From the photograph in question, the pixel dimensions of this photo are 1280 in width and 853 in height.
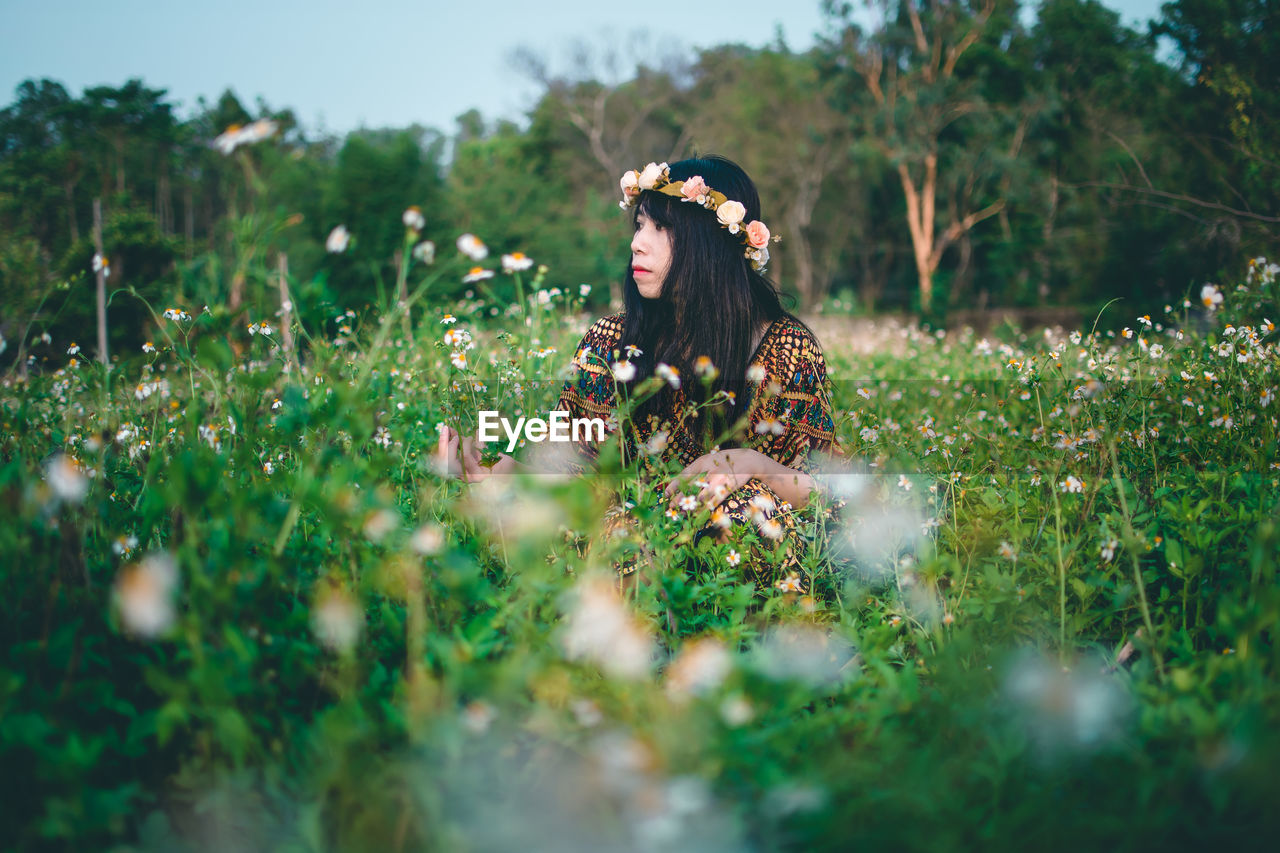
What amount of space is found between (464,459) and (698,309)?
0.96m

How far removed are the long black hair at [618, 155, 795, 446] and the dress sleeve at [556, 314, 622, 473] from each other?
12 centimetres

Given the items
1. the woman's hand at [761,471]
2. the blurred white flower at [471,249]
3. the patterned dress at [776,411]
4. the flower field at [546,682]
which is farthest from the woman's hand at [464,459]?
the blurred white flower at [471,249]

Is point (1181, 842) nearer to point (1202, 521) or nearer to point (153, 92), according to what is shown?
point (1202, 521)

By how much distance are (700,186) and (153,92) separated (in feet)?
108

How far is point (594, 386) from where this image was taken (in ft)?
8.57

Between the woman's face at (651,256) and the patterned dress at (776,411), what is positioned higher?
the woman's face at (651,256)

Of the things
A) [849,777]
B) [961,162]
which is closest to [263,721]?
[849,777]

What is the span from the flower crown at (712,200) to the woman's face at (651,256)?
0.12m

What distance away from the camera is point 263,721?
3.41 feet

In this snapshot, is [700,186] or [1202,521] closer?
[1202,521]

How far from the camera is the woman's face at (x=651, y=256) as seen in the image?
241 centimetres

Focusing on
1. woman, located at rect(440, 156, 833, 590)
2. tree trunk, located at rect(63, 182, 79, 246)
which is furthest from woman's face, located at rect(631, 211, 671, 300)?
tree trunk, located at rect(63, 182, 79, 246)

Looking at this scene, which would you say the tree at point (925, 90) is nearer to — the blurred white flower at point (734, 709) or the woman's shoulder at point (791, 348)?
the woman's shoulder at point (791, 348)

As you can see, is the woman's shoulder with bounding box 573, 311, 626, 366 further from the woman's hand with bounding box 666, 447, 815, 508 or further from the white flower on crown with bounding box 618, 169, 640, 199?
the woman's hand with bounding box 666, 447, 815, 508
